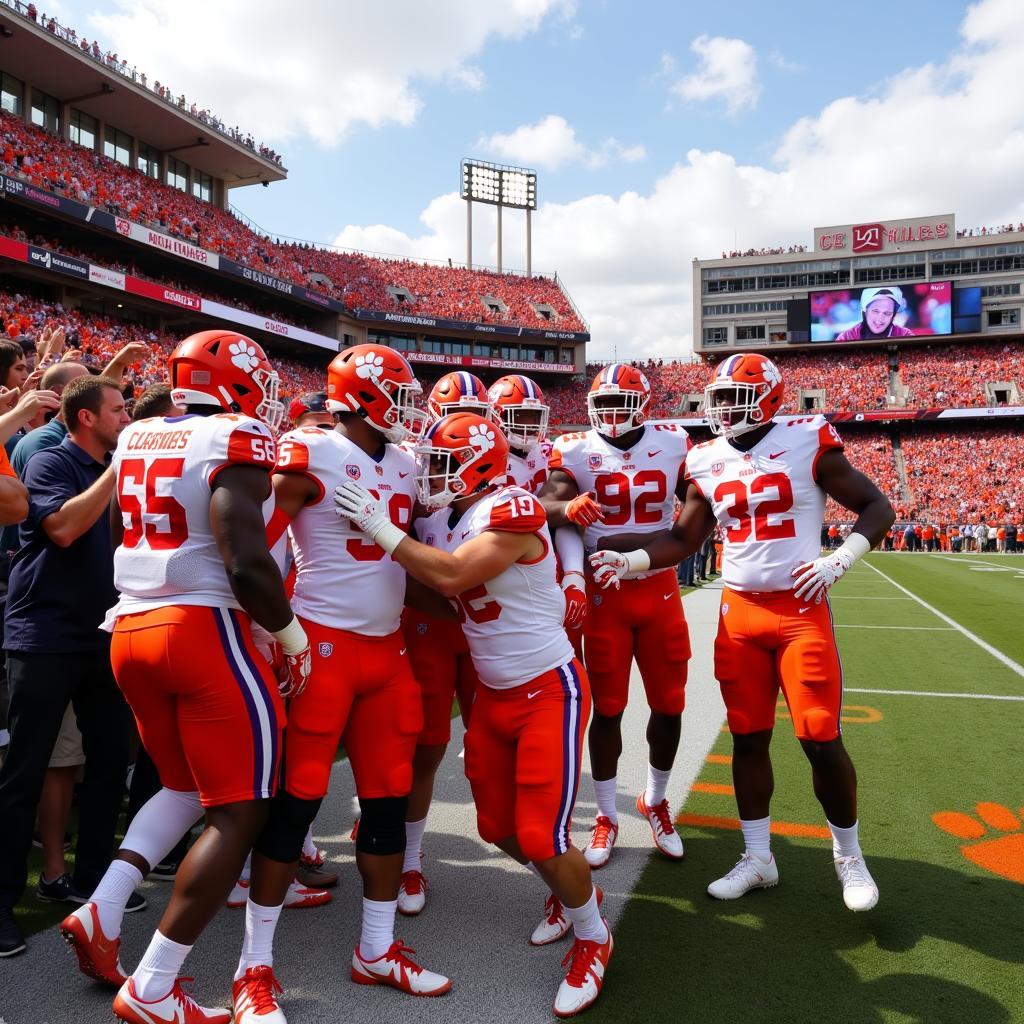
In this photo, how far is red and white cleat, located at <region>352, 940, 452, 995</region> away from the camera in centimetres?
287

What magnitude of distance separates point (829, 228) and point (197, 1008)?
195 feet

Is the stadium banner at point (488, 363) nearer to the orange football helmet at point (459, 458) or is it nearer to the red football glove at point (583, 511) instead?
the red football glove at point (583, 511)

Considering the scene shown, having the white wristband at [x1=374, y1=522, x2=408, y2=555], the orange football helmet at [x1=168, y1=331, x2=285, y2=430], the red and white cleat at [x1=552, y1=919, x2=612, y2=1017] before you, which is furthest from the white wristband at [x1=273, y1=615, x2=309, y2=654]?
the red and white cleat at [x1=552, y1=919, x2=612, y2=1017]

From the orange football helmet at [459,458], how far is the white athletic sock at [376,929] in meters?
1.51

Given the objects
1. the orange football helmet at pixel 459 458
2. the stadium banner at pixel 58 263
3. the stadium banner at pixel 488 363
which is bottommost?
the orange football helmet at pixel 459 458

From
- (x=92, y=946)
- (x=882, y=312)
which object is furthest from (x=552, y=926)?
(x=882, y=312)

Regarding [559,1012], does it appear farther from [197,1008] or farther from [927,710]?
[927,710]

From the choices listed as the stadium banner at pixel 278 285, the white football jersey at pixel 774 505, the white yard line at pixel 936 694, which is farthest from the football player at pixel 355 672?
the stadium banner at pixel 278 285

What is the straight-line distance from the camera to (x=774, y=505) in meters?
3.75

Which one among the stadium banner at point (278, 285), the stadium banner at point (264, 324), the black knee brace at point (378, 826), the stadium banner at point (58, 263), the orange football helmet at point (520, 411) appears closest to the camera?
the black knee brace at point (378, 826)

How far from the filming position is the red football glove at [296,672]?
2.83 m

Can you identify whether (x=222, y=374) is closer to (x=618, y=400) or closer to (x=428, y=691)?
(x=428, y=691)

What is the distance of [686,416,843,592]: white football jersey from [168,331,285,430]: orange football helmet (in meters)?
2.15

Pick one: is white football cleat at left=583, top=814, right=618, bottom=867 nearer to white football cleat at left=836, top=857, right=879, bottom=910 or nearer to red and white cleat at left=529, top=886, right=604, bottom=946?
red and white cleat at left=529, top=886, right=604, bottom=946
